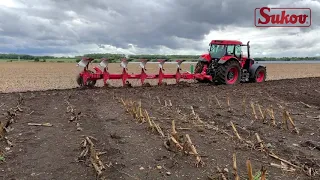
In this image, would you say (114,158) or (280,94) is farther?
(280,94)

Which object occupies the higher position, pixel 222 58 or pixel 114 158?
pixel 222 58

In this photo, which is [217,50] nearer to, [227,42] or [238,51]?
[227,42]

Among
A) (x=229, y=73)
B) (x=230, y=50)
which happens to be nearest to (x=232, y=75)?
(x=229, y=73)

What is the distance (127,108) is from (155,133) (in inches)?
104

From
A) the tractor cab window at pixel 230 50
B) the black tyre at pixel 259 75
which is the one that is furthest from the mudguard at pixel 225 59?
the black tyre at pixel 259 75

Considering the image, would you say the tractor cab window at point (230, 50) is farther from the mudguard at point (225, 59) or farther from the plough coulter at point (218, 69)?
the mudguard at point (225, 59)

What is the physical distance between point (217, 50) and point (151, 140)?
11182 millimetres

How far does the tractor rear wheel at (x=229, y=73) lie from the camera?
15.9 meters

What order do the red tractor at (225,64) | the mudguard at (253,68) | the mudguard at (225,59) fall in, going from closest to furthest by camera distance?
the mudguard at (225,59), the red tractor at (225,64), the mudguard at (253,68)

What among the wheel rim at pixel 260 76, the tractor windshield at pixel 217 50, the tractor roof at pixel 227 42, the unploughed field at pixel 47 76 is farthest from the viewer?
the unploughed field at pixel 47 76

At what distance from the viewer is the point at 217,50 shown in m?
16.7

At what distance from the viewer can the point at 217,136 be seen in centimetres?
669

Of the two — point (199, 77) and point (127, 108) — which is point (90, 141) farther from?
point (199, 77)

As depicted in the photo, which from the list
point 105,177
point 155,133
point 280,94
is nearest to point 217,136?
point 155,133
